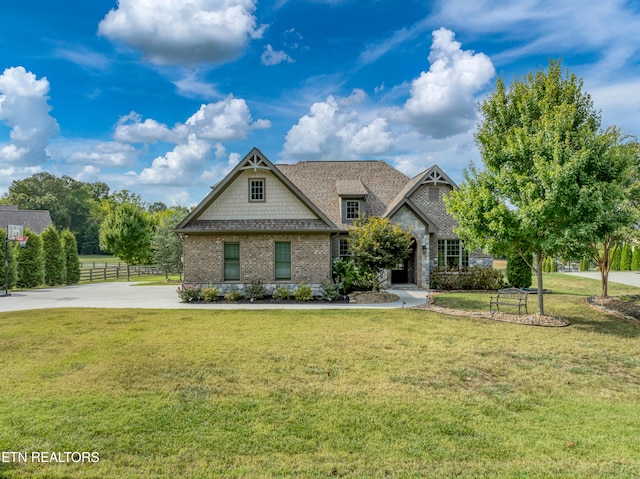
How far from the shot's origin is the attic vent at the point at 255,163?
18062 mm

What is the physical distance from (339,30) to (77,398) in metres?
17.7

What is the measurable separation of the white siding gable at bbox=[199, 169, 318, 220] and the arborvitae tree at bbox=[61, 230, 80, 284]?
662 inches

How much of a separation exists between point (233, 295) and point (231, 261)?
172 centimetres

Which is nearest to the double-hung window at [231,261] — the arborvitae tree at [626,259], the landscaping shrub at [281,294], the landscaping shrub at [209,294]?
the landscaping shrub at [209,294]

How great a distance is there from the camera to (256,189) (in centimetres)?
1870

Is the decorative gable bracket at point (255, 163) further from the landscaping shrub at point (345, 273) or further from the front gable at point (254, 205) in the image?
the landscaping shrub at point (345, 273)

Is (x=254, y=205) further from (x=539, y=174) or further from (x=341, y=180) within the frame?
(x=539, y=174)

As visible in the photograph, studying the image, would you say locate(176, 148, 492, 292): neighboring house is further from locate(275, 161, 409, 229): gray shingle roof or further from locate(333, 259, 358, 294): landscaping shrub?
locate(275, 161, 409, 229): gray shingle roof

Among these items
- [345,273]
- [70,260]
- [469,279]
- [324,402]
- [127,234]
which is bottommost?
[324,402]

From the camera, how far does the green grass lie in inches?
183

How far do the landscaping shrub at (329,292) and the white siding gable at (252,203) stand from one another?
3.60 meters

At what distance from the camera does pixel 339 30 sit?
714 inches

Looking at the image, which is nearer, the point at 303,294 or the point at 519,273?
the point at 303,294

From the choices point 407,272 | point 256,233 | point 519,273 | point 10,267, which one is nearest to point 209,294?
point 256,233
